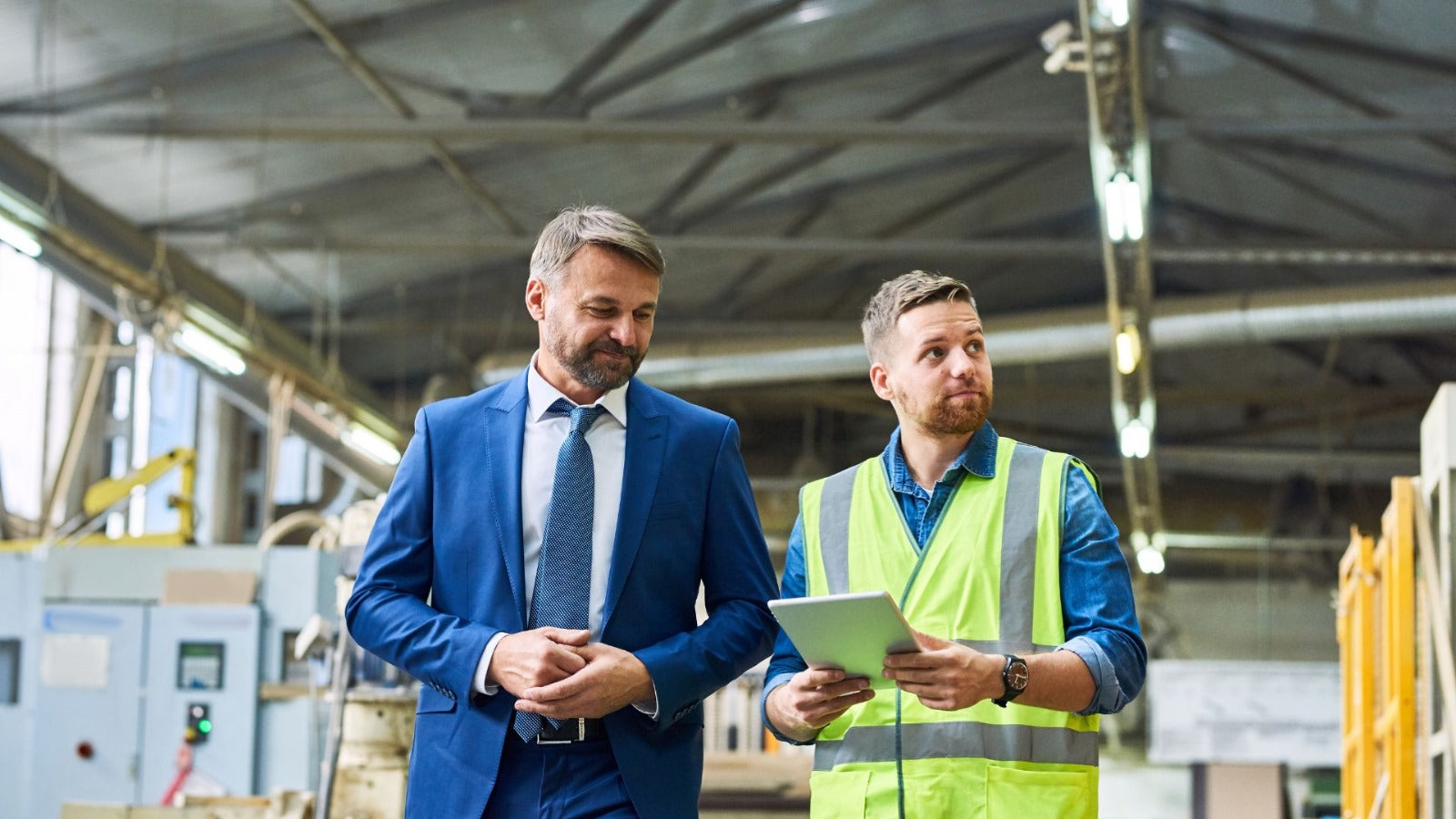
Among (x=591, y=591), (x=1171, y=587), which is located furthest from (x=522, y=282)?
(x=591, y=591)

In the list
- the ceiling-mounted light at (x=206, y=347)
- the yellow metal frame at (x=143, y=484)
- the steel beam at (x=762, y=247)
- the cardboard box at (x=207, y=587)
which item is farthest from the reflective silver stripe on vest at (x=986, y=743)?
the steel beam at (x=762, y=247)

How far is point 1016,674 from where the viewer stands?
95.2 inches

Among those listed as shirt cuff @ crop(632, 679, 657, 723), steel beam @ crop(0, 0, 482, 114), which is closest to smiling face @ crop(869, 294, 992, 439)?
shirt cuff @ crop(632, 679, 657, 723)

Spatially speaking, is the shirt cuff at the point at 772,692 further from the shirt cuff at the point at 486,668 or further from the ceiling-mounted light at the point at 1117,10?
Result: the ceiling-mounted light at the point at 1117,10

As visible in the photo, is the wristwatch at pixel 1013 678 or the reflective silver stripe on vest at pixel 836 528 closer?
the wristwatch at pixel 1013 678

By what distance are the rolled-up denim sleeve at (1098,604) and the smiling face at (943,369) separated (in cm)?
21

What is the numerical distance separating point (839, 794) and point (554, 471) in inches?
27.6

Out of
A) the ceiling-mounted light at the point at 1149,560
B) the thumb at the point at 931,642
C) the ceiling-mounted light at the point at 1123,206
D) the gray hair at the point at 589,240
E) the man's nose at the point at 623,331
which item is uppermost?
the ceiling-mounted light at the point at 1123,206

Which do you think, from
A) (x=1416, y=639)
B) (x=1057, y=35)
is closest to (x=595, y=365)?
(x=1416, y=639)

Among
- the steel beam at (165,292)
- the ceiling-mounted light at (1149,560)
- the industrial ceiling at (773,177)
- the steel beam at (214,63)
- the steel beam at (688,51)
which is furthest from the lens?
the ceiling-mounted light at (1149,560)

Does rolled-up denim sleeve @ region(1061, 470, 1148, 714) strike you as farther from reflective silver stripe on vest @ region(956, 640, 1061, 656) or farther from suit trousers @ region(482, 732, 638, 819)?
suit trousers @ region(482, 732, 638, 819)

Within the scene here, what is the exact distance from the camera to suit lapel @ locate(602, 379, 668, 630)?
2.68m

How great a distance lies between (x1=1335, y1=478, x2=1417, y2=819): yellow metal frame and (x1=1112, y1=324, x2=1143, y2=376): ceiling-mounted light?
387cm

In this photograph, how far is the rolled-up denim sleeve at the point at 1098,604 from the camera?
252 centimetres
